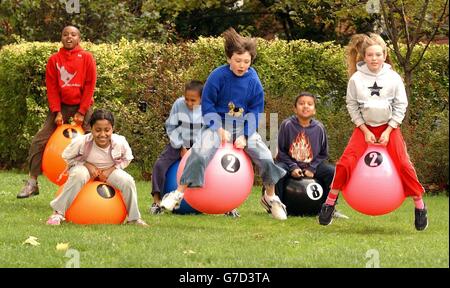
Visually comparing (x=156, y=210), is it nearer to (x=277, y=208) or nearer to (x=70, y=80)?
(x=277, y=208)

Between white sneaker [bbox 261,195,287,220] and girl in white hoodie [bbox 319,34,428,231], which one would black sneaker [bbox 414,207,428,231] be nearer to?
girl in white hoodie [bbox 319,34,428,231]

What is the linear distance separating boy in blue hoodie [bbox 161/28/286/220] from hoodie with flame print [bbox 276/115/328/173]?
1126mm

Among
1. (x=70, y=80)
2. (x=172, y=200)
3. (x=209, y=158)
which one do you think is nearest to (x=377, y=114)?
(x=209, y=158)

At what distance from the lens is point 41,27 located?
2005cm

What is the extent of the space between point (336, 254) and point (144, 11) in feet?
42.2

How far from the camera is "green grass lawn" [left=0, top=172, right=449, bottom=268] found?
769cm

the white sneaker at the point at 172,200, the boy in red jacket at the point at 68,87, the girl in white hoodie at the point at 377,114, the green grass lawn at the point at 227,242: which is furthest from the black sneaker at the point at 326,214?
the boy in red jacket at the point at 68,87

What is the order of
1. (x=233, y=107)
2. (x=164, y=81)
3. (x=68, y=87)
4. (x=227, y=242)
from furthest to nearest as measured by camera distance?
(x=164, y=81), (x=68, y=87), (x=233, y=107), (x=227, y=242)

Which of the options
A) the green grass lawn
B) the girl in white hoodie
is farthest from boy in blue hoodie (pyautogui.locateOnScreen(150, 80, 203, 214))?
the girl in white hoodie

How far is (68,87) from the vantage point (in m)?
11.6

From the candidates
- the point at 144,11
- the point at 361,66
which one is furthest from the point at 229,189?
the point at 144,11

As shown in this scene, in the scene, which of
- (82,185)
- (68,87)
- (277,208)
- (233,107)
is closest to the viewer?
(82,185)

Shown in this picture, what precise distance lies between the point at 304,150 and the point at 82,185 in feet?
8.89

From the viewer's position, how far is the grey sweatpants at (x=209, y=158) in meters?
9.52
